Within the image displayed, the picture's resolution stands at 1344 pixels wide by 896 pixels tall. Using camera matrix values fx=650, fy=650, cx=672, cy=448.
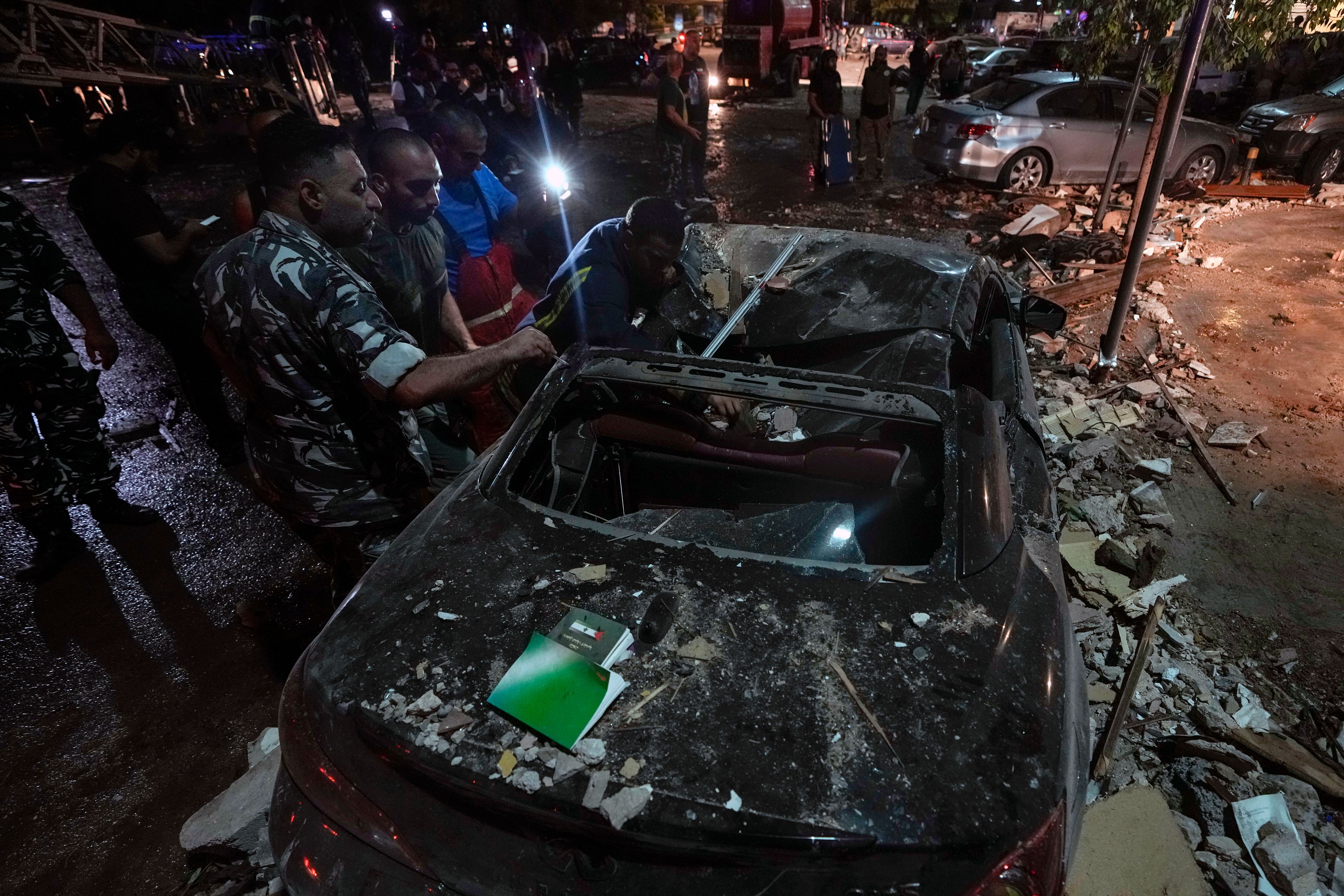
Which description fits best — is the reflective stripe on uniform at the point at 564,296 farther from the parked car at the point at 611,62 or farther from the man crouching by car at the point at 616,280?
the parked car at the point at 611,62

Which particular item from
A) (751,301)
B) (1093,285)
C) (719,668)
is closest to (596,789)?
(719,668)

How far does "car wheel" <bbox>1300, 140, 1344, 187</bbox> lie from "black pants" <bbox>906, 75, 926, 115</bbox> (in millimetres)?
6767

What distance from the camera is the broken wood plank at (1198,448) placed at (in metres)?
3.59

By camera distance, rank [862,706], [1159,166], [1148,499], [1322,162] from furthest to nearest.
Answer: [1322,162]
[1159,166]
[1148,499]
[862,706]

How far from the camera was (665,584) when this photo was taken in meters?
1.63

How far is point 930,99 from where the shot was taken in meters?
16.4

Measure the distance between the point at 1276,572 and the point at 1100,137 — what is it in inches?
297

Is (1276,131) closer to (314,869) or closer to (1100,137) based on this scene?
(1100,137)

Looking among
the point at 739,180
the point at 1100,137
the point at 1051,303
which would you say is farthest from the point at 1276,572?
the point at 739,180

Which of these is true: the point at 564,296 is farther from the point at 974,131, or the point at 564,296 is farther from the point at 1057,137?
the point at 1057,137

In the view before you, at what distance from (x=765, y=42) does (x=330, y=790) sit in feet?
63.8

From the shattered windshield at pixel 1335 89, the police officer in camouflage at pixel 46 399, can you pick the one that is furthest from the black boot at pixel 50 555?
the shattered windshield at pixel 1335 89

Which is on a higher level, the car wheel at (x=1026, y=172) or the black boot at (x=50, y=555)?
the car wheel at (x=1026, y=172)

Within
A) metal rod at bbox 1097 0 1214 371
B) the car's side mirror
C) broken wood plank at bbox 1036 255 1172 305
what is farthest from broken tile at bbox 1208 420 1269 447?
broken wood plank at bbox 1036 255 1172 305
